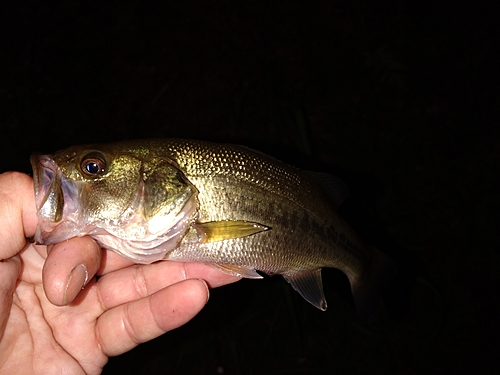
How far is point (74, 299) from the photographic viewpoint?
5.62ft

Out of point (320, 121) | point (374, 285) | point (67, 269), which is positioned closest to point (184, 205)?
point (67, 269)

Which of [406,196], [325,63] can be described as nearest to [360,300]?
[406,196]

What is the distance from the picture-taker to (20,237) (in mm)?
1501

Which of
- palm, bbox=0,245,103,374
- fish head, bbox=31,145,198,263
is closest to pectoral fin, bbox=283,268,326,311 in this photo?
fish head, bbox=31,145,198,263

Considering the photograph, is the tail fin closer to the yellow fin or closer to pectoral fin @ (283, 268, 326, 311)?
pectoral fin @ (283, 268, 326, 311)

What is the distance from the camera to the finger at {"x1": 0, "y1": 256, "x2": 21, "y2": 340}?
1534mm

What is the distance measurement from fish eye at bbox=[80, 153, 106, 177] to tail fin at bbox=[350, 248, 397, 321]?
58.5 inches

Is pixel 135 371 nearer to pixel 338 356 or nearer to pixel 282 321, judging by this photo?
pixel 282 321

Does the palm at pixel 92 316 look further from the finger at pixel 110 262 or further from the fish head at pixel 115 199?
the fish head at pixel 115 199

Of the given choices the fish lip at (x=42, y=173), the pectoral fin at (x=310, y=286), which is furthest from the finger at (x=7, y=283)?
the pectoral fin at (x=310, y=286)

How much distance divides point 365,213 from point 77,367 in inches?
94.8

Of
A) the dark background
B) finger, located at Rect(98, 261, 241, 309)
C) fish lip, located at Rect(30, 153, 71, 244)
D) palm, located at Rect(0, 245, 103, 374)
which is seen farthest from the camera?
the dark background

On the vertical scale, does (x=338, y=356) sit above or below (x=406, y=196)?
below

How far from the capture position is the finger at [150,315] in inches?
67.2
